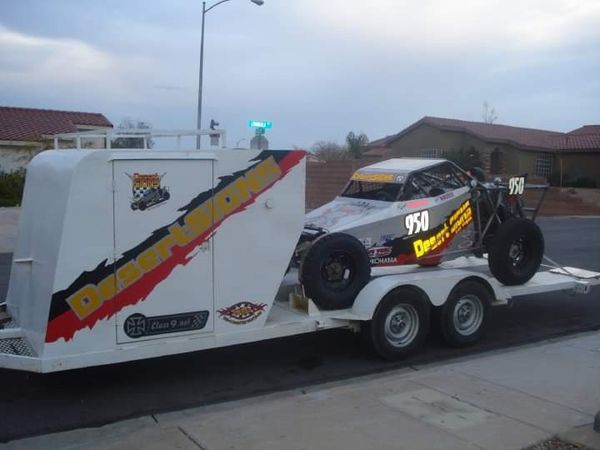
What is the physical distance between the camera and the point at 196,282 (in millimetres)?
6250

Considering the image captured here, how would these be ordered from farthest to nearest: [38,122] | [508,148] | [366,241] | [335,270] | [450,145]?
[450,145] < [508,148] < [38,122] < [366,241] < [335,270]

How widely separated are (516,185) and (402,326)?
3065mm

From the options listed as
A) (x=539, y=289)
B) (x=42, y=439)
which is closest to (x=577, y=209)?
(x=539, y=289)

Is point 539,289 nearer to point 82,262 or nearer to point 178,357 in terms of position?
point 178,357

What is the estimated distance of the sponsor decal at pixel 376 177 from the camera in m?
8.73

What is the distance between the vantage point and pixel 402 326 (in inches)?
301

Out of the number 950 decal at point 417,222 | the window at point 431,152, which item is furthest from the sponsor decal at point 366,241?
the window at point 431,152

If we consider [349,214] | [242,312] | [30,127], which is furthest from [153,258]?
[30,127]

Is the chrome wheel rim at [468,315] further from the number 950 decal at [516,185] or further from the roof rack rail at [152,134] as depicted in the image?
the roof rack rail at [152,134]

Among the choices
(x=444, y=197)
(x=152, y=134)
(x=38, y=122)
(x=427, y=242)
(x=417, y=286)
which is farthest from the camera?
(x=38, y=122)

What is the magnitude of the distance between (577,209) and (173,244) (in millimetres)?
34025

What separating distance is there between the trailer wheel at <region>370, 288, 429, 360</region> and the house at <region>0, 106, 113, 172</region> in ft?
92.3

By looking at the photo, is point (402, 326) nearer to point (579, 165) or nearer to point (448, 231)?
point (448, 231)

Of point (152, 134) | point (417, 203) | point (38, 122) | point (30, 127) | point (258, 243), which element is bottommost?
point (258, 243)
